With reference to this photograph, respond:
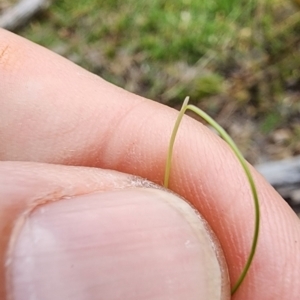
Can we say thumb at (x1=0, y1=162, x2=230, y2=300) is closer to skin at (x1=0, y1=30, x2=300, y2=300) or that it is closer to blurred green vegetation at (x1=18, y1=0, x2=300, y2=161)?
skin at (x1=0, y1=30, x2=300, y2=300)

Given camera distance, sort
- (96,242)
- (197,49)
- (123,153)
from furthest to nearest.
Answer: (197,49) → (123,153) → (96,242)

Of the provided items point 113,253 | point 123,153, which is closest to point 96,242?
point 113,253

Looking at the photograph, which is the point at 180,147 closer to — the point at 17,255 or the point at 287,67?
the point at 17,255

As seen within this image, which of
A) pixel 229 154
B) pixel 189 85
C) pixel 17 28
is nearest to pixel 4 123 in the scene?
pixel 229 154

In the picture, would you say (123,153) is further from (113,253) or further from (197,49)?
(197,49)

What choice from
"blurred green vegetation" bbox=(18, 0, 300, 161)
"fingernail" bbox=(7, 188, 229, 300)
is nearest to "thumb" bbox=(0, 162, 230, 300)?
"fingernail" bbox=(7, 188, 229, 300)

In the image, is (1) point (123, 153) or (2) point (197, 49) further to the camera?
(2) point (197, 49)
